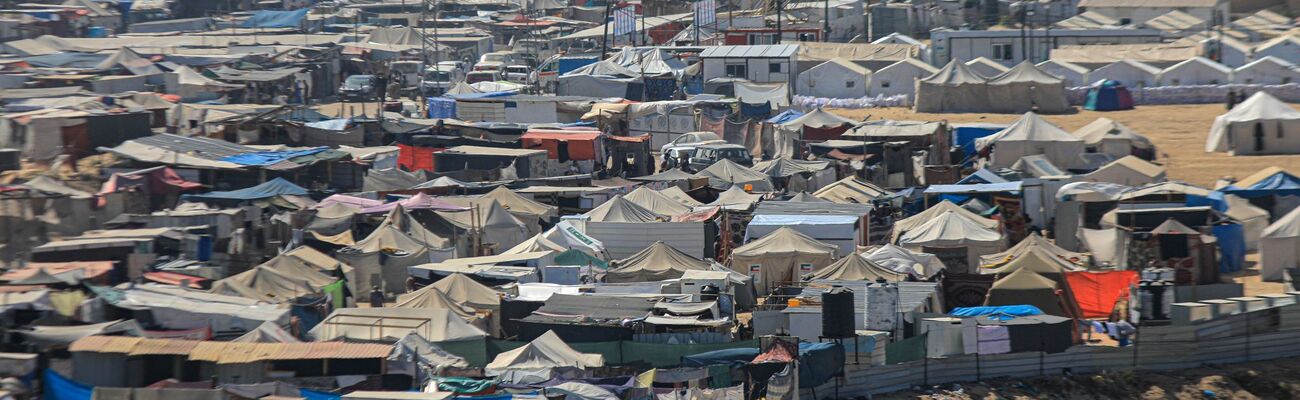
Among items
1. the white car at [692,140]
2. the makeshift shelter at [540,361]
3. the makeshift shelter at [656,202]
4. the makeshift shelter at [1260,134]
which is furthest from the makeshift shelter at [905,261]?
the makeshift shelter at [1260,134]

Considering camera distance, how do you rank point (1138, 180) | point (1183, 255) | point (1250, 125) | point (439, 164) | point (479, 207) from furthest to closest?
point (1250, 125)
point (439, 164)
point (1138, 180)
point (479, 207)
point (1183, 255)

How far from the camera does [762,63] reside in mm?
47281

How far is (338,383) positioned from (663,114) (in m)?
23.1

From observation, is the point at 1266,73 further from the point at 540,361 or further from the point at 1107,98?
the point at 540,361

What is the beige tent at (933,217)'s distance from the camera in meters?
26.1

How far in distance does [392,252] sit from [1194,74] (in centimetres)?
2959

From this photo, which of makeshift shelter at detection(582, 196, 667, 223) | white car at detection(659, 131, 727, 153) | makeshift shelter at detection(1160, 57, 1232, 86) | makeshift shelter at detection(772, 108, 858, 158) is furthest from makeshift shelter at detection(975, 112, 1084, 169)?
makeshift shelter at detection(1160, 57, 1232, 86)

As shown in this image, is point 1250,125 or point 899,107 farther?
point 899,107

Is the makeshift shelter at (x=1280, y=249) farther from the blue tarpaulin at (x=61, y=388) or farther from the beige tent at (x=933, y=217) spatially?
the blue tarpaulin at (x=61, y=388)

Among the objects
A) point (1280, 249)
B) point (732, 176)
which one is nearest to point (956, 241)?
point (1280, 249)

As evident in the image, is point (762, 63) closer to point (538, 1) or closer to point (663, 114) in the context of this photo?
point (663, 114)

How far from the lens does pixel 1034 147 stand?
34.6 meters

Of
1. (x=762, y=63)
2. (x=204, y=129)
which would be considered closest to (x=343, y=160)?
(x=204, y=129)

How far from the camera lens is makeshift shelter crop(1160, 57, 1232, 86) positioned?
47.5 metres
